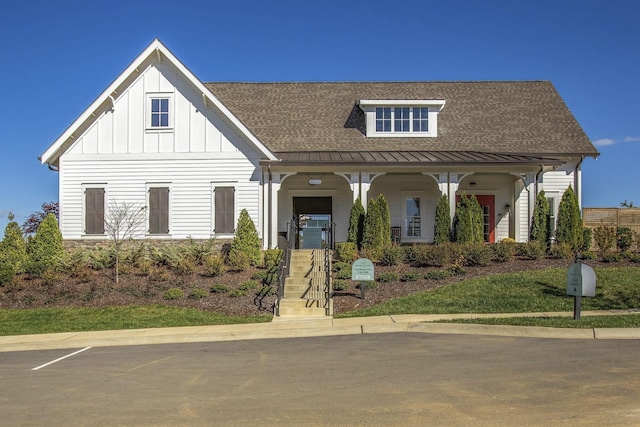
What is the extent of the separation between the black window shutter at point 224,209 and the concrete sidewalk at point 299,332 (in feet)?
27.7

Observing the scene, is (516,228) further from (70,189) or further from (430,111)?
(70,189)

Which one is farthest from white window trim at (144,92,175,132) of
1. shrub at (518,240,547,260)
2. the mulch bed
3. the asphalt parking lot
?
shrub at (518,240,547,260)

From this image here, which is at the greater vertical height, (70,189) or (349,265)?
(70,189)


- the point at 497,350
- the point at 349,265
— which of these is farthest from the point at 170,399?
the point at 349,265

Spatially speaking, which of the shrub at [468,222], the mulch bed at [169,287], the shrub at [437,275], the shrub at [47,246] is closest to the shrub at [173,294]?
the mulch bed at [169,287]

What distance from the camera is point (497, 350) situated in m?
10.5

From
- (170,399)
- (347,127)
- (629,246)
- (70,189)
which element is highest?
(347,127)

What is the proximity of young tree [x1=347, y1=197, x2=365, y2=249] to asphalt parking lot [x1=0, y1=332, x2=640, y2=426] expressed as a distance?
965 cm

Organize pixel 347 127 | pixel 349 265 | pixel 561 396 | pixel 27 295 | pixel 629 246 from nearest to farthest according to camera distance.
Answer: pixel 561 396, pixel 27 295, pixel 349 265, pixel 629 246, pixel 347 127

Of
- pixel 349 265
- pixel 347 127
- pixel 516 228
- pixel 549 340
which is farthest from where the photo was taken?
pixel 347 127

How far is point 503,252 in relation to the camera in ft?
64.3

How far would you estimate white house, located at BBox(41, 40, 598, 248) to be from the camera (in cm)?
2245

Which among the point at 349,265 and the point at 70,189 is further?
the point at 70,189

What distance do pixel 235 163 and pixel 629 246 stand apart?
14.0 m
